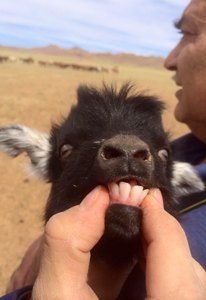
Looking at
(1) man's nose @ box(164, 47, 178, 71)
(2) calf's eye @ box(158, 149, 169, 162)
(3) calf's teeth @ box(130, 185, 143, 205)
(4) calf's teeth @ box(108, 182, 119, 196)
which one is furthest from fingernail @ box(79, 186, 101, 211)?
(1) man's nose @ box(164, 47, 178, 71)

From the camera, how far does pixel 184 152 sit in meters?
4.23

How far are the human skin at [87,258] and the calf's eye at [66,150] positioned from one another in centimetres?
117

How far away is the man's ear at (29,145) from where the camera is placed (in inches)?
148

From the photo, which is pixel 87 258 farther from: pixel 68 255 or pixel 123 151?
pixel 123 151

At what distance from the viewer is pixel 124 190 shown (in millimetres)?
1990

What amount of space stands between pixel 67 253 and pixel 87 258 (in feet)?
0.43

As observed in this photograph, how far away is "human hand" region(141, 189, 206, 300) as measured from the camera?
1.35m

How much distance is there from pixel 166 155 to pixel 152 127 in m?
0.37

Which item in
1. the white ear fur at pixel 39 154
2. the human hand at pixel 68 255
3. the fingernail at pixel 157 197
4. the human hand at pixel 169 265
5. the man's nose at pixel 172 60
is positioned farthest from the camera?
the man's nose at pixel 172 60

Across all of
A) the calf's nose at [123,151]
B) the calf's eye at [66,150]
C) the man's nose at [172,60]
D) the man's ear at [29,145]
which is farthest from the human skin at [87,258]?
the man's nose at [172,60]

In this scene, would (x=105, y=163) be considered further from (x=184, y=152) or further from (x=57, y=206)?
(x=184, y=152)

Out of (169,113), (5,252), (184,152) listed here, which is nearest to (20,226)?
(5,252)

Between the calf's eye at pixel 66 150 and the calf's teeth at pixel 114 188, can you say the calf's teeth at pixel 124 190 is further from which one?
the calf's eye at pixel 66 150

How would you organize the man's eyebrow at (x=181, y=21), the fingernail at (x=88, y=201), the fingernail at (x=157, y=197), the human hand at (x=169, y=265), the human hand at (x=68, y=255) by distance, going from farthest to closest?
the man's eyebrow at (x=181, y=21), the fingernail at (x=157, y=197), the fingernail at (x=88, y=201), the human hand at (x=68, y=255), the human hand at (x=169, y=265)
